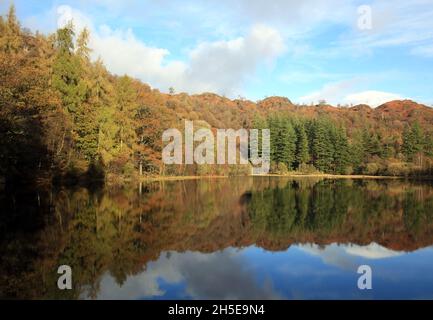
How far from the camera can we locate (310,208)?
73.6 feet

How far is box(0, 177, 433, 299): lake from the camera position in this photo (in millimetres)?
8664

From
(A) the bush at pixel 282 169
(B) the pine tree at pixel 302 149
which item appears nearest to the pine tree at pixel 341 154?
(B) the pine tree at pixel 302 149

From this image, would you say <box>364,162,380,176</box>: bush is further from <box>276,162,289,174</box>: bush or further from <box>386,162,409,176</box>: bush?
<box>276,162,289,174</box>: bush

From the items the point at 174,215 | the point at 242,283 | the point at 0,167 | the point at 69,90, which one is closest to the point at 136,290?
the point at 242,283

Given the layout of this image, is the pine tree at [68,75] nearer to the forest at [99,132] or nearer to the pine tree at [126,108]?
the forest at [99,132]

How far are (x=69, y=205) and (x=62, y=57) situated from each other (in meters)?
22.9

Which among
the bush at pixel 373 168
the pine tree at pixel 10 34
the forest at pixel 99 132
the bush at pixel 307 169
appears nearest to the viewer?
the forest at pixel 99 132

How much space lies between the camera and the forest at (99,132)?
27797mm

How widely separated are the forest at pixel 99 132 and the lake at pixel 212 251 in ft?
28.9

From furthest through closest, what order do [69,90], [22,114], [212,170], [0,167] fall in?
[212,170] → [69,90] → [22,114] → [0,167]

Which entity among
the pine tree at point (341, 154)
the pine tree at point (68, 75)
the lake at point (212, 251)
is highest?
the pine tree at point (68, 75)

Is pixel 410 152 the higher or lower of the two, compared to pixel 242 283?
higher

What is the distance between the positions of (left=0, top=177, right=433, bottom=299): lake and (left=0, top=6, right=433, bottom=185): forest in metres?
8.82
